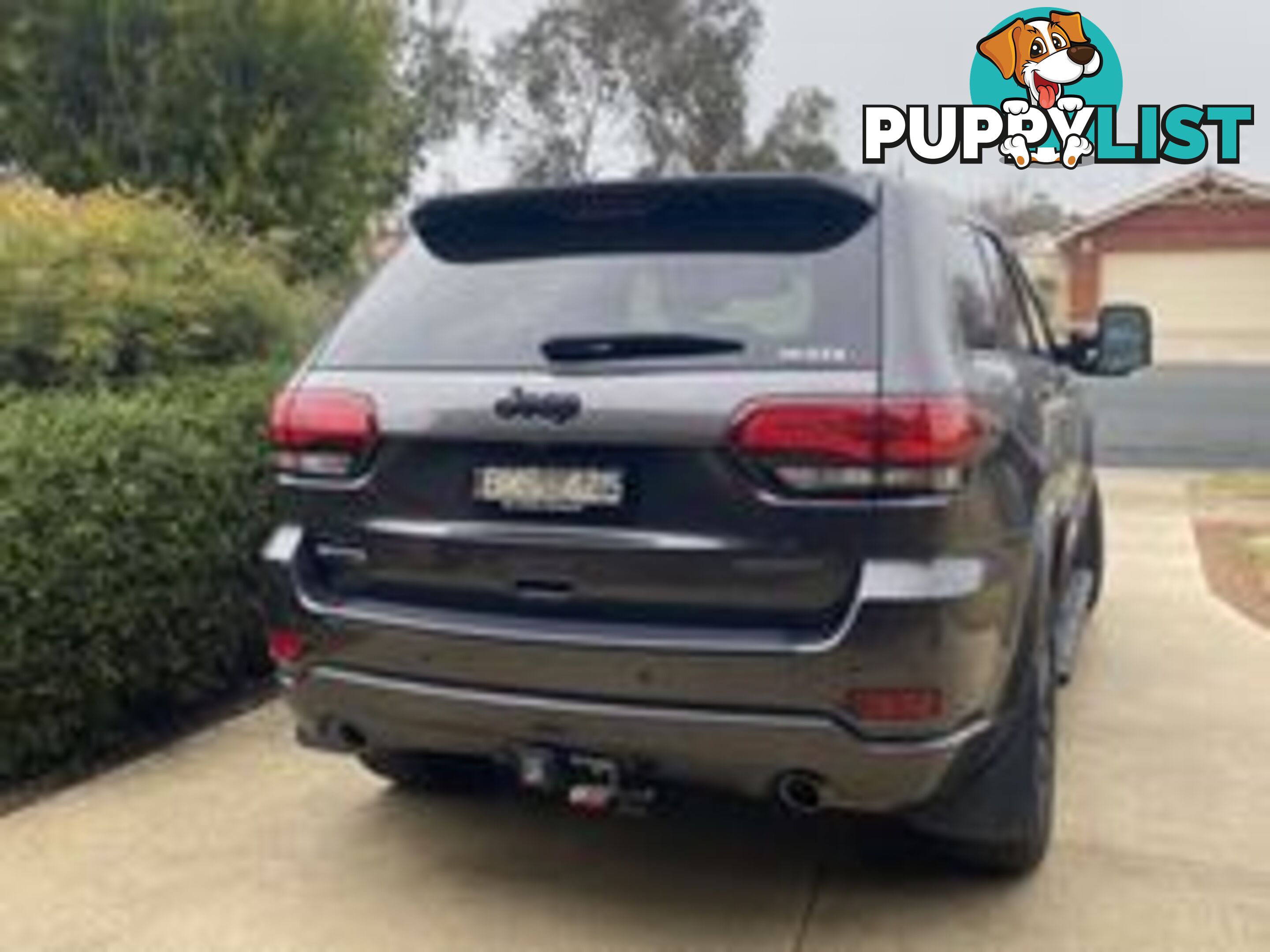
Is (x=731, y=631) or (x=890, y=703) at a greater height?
(x=731, y=631)

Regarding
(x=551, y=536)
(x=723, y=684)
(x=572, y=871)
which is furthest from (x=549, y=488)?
(x=572, y=871)

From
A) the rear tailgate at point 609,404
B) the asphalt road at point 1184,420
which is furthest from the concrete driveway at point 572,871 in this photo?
the asphalt road at point 1184,420

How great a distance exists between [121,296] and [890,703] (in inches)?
161

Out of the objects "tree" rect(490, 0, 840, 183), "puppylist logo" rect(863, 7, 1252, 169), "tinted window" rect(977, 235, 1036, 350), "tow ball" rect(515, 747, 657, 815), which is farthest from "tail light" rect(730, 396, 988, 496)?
"tree" rect(490, 0, 840, 183)

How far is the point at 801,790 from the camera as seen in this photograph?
3.69 metres

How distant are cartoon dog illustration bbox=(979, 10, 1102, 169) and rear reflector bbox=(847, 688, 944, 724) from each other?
25.7 meters

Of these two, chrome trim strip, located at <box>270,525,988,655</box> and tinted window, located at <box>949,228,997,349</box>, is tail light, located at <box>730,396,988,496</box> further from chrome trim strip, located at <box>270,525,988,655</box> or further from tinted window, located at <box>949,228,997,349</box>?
tinted window, located at <box>949,228,997,349</box>

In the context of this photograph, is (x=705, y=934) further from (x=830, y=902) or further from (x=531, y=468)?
(x=531, y=468)

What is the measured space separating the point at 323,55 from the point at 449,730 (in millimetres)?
7027

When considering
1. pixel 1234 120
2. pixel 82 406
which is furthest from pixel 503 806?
pixel 1234 120

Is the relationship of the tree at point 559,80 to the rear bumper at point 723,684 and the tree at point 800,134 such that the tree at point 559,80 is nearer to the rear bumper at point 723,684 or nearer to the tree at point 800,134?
the tree at point 800,134

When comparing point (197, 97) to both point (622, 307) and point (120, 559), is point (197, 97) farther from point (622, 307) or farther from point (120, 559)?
point (622, 307)

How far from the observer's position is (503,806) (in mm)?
4992

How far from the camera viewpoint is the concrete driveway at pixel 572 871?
4074mm
